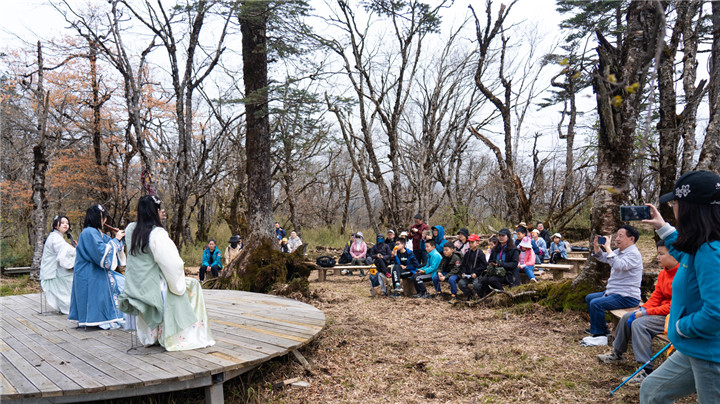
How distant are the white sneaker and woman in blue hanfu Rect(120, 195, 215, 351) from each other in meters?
4.16

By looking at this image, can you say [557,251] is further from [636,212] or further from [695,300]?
[695,300]

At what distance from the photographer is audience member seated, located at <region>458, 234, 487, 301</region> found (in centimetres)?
762

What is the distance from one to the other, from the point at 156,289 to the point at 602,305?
15.6 feet

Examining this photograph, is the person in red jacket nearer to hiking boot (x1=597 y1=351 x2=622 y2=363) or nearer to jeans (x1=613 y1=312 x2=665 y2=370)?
jeans (x1=613 y1=312 x2=665 y2=370)

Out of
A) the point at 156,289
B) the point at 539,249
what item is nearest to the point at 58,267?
the point at 156,289

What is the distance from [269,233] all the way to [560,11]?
988cm

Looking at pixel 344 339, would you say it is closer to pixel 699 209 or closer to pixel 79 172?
pixel 699 209

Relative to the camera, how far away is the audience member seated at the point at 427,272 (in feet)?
27.3

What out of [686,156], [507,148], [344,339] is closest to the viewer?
[344,339]

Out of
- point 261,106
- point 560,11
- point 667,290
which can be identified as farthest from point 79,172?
point 667,290

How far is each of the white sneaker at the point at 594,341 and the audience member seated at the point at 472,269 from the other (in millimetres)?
2724

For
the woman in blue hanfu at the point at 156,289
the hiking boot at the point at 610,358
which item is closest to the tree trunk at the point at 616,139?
the hiking boot at the point at 610,358

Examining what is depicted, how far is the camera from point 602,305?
4.81m

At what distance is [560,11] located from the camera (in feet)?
38.0
